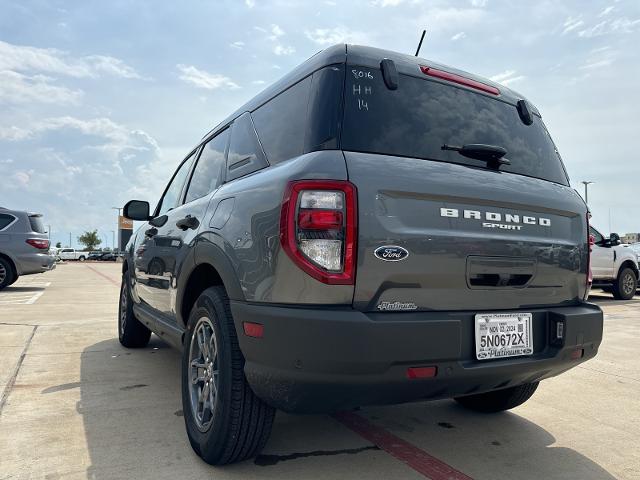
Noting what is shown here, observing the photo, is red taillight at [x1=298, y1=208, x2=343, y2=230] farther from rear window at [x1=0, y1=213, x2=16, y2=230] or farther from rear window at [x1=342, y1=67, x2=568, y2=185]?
rear window at [x1=0, y1=213, x2=16, y2=230]

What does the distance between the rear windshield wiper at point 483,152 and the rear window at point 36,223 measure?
11.6 m

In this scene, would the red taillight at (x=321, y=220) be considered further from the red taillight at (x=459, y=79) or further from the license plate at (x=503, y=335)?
the red taillight at (x=459, y=79)

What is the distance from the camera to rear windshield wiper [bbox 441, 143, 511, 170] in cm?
243

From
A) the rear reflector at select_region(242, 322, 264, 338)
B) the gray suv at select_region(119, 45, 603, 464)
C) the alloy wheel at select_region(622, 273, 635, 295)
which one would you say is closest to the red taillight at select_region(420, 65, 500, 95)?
the gray suv at select_region(119, 45, 603, 464)

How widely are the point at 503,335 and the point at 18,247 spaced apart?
458 inches

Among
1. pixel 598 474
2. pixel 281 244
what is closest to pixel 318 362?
pixel 281 244

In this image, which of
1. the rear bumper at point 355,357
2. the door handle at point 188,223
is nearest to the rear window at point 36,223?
the door handle at point 188,223

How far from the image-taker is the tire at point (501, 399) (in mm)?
3132

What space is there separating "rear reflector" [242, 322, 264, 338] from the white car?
9.94 meters

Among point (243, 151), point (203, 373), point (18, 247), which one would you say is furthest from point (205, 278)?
point (18, 247)

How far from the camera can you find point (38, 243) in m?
11.6

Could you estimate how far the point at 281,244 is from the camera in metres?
1.99

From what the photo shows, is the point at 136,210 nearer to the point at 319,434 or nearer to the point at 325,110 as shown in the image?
the point at 319,434

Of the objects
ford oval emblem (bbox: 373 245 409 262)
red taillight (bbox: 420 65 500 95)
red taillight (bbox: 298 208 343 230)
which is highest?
red taillight (bbox: 420 65 500 95)
